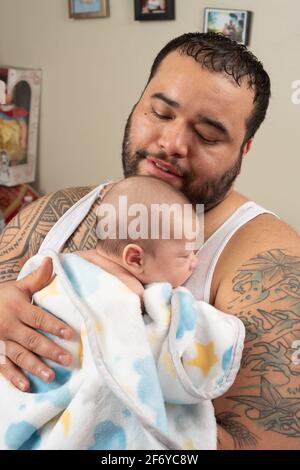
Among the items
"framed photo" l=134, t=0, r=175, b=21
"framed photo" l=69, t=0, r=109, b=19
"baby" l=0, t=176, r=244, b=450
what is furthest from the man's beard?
"framed photo" l=69, t=0, r=109, b=19

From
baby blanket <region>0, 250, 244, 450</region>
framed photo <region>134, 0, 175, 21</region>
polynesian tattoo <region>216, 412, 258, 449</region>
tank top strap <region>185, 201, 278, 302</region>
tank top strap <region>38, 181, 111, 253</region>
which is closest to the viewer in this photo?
baby blanket <region>0, 250, 244, 450</region>

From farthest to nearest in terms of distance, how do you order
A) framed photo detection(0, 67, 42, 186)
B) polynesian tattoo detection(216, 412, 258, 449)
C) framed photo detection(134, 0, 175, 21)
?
framed photo detection(0, 67, 42, 186) → framed photo detection(134, 0, 175, 21) → polynesian tattoo detection(216, 412, 258, 449)

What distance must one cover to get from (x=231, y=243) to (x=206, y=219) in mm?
159

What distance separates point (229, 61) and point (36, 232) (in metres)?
0.70

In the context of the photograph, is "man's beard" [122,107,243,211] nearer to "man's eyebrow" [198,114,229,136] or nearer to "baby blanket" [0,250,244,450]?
"man's eyebrow" [198,114,229,136]

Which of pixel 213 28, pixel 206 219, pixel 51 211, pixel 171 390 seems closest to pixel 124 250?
pixel 171 390

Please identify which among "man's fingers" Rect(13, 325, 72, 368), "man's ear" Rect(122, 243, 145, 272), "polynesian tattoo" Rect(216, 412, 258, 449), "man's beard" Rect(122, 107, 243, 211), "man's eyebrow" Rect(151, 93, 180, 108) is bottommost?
"polynesian tattoo" Rect(216, 412, 258, 449)

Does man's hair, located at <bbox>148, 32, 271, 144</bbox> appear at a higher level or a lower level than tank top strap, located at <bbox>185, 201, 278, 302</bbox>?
higher

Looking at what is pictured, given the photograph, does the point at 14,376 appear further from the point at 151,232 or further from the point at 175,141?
the point at 175,141

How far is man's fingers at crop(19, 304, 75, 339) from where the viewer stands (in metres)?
0.94

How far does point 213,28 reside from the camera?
237 cm

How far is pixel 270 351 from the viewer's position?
1014mm

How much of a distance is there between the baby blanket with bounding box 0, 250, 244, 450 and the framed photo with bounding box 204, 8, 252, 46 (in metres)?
1.67

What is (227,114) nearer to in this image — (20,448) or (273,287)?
(273,287)
